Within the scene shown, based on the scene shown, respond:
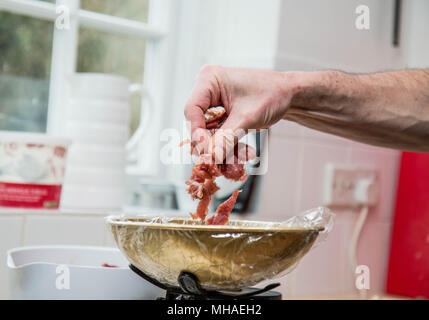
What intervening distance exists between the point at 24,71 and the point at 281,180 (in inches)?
23.3

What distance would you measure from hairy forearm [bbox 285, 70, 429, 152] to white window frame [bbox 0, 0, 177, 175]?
1.56ft

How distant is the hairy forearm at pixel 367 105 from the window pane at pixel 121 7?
2.17 ft

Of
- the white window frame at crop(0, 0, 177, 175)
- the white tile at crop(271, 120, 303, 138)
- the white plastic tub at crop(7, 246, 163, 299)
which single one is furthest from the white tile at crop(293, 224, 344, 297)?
the white plastic tub at crop(7, 246, 163, 299)

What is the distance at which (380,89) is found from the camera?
35.4 inches

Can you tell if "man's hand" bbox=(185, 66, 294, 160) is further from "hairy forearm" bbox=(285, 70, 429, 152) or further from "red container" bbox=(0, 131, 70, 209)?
"red container" bbox=(0, 131, 70, 209)

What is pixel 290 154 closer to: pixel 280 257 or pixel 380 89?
pixel 380 89

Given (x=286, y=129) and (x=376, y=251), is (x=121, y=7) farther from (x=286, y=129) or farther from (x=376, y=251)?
(x=376, y=251)

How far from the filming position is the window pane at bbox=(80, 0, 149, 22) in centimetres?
135

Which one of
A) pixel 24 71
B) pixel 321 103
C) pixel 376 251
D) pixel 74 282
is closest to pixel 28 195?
pixel 24 71

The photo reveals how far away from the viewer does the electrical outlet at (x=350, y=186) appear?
1.53 m

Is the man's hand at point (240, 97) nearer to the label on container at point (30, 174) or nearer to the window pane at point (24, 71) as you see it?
the label on container at point (30, 174)

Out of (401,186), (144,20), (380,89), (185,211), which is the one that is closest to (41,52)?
(144,20)

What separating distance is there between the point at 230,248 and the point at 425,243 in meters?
1.12

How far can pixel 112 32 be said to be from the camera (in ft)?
4.56
